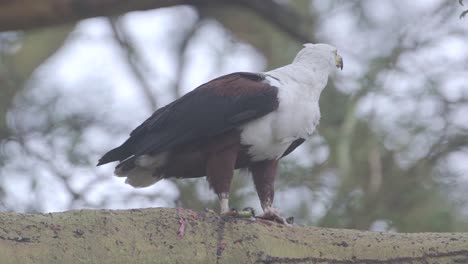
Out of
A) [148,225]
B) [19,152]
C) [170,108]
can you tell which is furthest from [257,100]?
[19,152]

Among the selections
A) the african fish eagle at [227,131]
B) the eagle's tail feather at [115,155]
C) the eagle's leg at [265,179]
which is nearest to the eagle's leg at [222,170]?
the african fish eagle at [227,131]

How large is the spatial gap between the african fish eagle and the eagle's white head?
13 cm

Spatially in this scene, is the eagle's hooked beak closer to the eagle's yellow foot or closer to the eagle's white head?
the eagle's white head

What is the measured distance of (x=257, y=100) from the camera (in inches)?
170

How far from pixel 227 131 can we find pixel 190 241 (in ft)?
3.47

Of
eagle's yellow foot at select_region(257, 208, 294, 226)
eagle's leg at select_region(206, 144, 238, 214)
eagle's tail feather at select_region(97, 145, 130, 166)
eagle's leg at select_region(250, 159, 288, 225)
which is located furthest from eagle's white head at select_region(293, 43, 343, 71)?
eagle's tail feather at select_region(97, 145, 130, 166)

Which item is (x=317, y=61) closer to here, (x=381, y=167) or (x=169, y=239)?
(x=169, y=239)

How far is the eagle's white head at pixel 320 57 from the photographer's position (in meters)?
4.71

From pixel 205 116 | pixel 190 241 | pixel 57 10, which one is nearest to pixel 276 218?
pixel 205 116

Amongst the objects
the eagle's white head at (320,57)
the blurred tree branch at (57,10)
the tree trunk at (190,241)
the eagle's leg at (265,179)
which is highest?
the blurred tree branch at (57,10)

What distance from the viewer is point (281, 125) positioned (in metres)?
4.34

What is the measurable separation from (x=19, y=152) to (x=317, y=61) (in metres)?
3.29

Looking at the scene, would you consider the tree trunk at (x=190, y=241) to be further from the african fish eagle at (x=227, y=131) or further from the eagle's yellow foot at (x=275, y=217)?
the african fish eagle at (x=227, y=131)

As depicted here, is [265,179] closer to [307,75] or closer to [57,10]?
[307,75]
